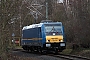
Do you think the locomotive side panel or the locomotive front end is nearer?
the locomotive front end

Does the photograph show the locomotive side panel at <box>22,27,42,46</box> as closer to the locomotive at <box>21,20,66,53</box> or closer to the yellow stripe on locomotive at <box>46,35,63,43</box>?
the locomotive at <box>21,20,66,53</box>

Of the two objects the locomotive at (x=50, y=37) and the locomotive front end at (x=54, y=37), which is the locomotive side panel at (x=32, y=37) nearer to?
the locomotive at (x=50, y=37)

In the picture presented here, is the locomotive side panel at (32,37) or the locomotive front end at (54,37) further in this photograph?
the locomotive side panel at (32,37)

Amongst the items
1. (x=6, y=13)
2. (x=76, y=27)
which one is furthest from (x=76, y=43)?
(x=6, y=13)

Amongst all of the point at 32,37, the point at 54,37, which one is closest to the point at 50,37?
the point at 54,37

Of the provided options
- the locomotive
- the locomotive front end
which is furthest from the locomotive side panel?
the locomotive front end

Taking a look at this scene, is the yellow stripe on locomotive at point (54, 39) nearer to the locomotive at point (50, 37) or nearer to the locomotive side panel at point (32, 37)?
the locomotive at point (50, 37)

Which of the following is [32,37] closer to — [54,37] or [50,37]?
[50,37]

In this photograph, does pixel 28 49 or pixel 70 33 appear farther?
pixel 28 49

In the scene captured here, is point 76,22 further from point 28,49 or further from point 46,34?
point 28,49

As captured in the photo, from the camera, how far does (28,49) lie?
112 ft

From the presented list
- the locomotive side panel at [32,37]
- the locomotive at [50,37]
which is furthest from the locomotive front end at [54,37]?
the locomotive side panel at [32,37]

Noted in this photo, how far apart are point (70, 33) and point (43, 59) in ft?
30.9

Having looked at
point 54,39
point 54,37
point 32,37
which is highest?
point 32,37
